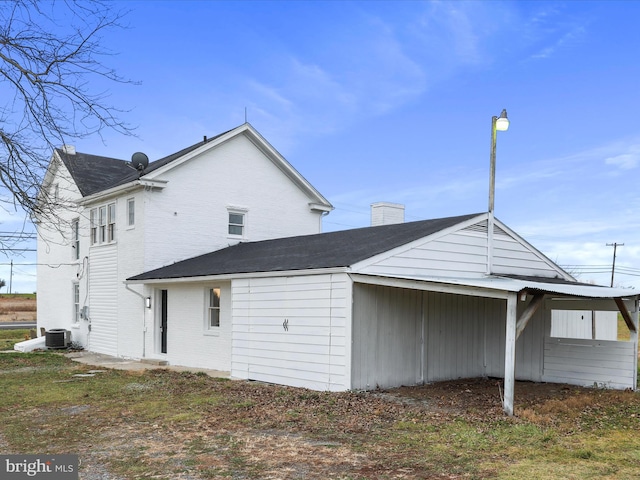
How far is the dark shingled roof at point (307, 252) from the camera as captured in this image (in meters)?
13.4

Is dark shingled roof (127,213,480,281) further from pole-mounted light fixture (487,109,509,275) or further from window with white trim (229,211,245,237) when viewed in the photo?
window with white trim (229,211,245,237)

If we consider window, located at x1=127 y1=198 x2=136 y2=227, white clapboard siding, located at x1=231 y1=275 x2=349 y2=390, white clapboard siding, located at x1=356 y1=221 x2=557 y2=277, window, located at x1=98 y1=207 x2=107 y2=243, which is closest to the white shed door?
white clapboard siding, located at x1=231 y1=275 x2=349 y2=390

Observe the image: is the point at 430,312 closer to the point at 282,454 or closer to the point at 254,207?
the point at 282,454

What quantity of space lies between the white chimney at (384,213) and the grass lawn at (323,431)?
22.8 ft

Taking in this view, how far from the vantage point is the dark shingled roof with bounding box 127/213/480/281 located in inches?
527

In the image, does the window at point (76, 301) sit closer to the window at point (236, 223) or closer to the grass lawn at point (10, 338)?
the grass lawn at point (10, 338)

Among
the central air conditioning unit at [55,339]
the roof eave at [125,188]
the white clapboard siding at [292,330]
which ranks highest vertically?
the roof eave at [125,188]

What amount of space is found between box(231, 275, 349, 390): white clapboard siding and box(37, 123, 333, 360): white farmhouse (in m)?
2.77

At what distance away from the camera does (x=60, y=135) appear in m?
9.37

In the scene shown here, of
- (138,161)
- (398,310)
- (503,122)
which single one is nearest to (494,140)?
(503,122)

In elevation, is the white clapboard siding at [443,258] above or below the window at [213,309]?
above

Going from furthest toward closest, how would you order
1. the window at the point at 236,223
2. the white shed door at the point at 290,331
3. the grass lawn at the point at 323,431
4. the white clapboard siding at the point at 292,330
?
the window at the point at 236,223, the white shed door at the point at 290,331, the white clapboard siding at the point at 292,330, the grass lawn at the point at 323,431

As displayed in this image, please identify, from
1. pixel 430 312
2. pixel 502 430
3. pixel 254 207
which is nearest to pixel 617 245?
pixel 254 207

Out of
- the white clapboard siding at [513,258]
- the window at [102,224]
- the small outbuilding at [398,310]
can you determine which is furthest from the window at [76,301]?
the white clapboard siding at [513,258]
